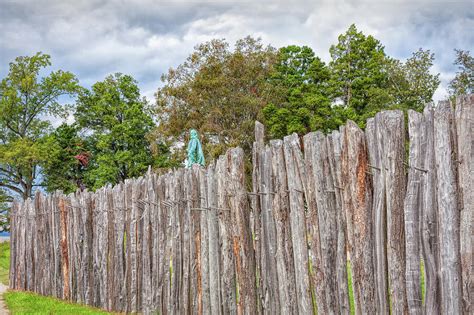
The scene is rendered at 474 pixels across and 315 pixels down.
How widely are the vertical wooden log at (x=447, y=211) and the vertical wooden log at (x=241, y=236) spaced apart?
2.60m

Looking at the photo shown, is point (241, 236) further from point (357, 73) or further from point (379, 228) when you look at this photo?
point (357, 73)

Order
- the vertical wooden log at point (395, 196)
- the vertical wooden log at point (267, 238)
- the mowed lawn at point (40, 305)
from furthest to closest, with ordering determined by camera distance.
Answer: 1. the mowed lawn at point (40, 305)
2. the vertical wooden log at point (267, 238)
3. the vertical wooden log at point (395, 196)

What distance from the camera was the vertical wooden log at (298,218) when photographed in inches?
207

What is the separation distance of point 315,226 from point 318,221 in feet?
0.24

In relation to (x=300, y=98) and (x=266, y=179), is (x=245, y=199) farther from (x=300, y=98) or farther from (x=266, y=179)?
(x=300, y=98)

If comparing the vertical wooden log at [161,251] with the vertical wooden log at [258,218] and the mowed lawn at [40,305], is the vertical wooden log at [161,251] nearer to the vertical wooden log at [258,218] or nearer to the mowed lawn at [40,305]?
the mowed lawn at [40,305]

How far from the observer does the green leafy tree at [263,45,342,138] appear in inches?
1399

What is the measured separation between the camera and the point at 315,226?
505 centimetres

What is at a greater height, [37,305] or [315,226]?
[315,226]

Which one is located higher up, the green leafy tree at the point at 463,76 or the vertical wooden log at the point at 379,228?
the green leafy tree at the point at 463,76

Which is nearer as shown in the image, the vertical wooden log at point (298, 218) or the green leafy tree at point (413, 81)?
the vertical wooden log at point (298, 218)

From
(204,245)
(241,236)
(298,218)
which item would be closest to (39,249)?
(204,245)

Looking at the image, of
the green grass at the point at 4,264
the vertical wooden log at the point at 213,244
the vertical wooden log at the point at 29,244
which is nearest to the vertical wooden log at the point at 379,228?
the vertical wooden log at the point at 213,244

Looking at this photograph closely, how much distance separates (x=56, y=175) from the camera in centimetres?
Result: 4181
